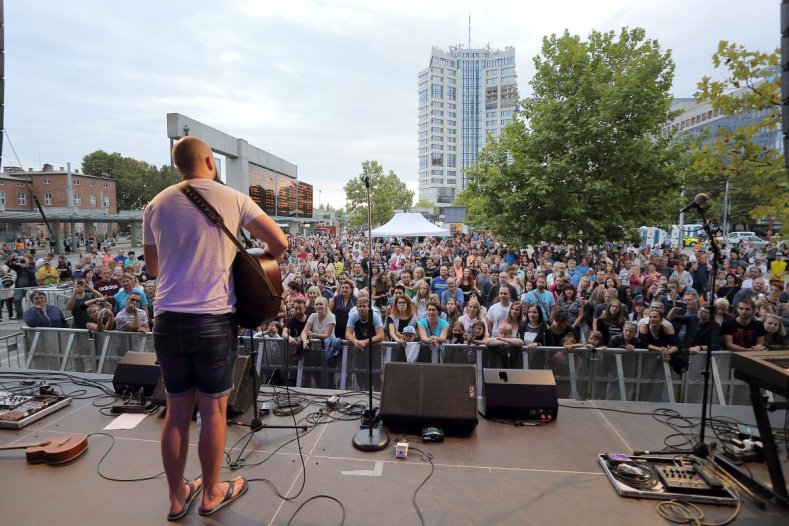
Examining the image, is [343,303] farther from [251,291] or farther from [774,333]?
[774,333]

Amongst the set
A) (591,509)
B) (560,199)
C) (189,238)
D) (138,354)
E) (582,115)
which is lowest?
(591,509)

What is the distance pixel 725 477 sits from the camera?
284 cm

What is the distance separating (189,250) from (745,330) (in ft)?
22.7

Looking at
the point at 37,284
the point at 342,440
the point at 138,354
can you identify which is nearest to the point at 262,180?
the point at 37,284

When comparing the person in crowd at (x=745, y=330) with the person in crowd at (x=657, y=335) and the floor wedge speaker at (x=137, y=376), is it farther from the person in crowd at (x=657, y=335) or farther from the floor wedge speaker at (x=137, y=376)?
the floor wedge speaker at (x=137, y=376)

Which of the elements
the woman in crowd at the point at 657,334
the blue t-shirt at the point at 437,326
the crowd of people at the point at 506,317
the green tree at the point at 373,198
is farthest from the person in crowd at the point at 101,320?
the green tree at the point at 373,198

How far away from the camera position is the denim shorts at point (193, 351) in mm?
2203

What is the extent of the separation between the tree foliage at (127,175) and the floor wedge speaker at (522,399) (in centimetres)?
6697

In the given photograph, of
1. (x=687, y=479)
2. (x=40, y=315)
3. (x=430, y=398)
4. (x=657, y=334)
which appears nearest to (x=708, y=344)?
(x=687, y=479)

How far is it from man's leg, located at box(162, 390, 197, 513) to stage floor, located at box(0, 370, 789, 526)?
0.79ft

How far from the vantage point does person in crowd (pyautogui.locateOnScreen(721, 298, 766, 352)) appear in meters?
5.72

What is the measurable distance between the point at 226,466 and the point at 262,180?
78.1 feet

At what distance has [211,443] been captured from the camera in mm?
2324

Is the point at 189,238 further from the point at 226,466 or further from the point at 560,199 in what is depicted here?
the point at 560,199
